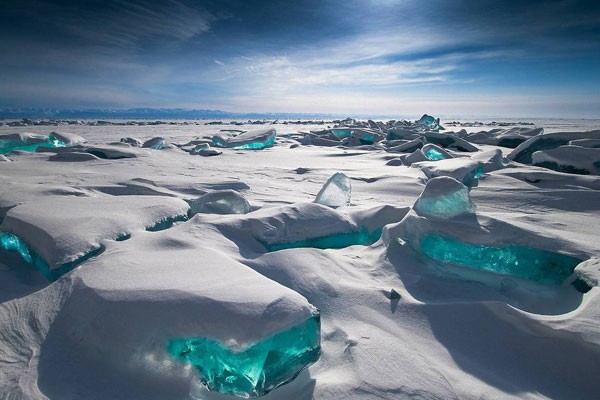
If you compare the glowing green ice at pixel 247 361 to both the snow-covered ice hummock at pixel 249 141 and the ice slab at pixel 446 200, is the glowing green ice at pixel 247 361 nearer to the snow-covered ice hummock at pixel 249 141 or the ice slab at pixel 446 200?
the ice slab at pixel 446 200

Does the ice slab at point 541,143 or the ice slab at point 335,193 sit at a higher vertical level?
the ice slab at point 541,143

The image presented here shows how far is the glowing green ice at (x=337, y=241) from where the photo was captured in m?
1.65

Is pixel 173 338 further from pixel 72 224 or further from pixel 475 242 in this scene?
pixel 475 242

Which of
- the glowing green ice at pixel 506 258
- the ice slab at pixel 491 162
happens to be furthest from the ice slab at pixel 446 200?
the ice slab at pixel 491 162

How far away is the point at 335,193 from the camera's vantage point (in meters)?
2.41

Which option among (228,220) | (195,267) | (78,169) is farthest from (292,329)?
(78,169)

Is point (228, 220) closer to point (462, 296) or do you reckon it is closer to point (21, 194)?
point (462, 296)

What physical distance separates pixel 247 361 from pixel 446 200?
1327 millimetres

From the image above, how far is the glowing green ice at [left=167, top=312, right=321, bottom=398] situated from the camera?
853 millimetres

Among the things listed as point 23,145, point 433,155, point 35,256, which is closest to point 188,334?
point 35,256

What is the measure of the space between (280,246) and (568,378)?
1.14 meters

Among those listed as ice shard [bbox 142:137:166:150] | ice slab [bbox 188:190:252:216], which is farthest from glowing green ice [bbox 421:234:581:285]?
ice shard [bbox 142:137:166:150]

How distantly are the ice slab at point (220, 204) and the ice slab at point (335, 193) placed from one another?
1.90 ft

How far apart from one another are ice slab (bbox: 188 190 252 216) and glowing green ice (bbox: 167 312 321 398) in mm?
1227
